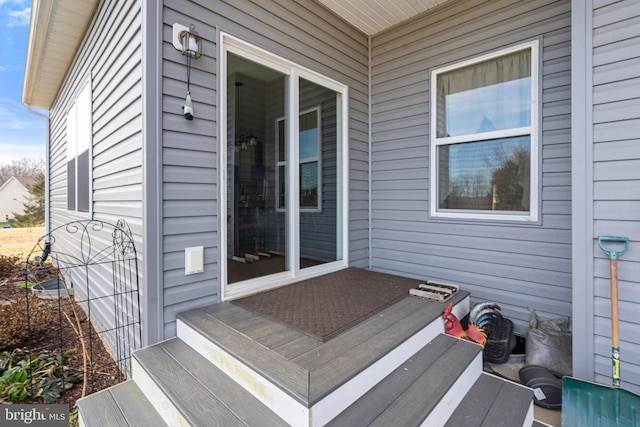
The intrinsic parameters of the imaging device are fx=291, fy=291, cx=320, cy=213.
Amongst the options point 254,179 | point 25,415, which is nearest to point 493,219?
point 254,179

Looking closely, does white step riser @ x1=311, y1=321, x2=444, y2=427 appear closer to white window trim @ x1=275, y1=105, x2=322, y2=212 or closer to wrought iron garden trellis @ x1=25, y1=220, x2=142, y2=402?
wrought iron garden trellis @ x1=25, y1=220, x2=142, y2=402

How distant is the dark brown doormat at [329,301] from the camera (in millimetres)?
2008

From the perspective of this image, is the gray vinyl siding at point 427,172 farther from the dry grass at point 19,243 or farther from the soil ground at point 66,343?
the dry grass at point 19,243

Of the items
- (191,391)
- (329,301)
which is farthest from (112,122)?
(329,301)

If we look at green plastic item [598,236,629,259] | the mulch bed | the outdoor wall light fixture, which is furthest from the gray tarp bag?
the mulch bed

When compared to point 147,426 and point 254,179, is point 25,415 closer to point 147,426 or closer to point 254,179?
point 147,426

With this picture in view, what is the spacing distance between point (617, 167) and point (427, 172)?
1549mm

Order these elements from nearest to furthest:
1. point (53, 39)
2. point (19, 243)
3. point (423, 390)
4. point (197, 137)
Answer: point (423, 390) < point (197, 137) < point (53, 39) < point (19, 243)

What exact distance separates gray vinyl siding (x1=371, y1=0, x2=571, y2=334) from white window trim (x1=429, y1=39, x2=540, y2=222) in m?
0.05

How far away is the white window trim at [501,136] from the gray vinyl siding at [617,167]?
0.65m

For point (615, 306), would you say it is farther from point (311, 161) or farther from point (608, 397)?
point (311, 161)

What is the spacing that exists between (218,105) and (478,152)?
8.10ft

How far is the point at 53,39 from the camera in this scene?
3969 millimetres

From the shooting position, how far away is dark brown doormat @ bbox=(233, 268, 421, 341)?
2008mm
